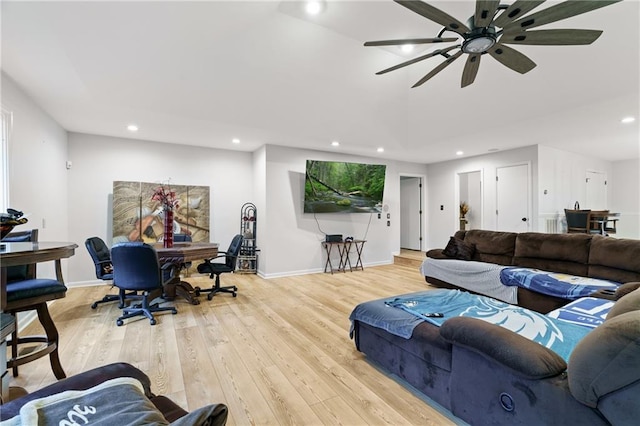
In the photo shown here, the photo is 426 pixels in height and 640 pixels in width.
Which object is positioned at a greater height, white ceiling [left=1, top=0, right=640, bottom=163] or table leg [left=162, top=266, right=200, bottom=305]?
white ceiling [left=1, top=0, right=640, bottom=163]

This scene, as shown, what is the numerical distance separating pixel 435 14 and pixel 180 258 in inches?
137

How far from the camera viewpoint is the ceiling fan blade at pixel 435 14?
1.66 m

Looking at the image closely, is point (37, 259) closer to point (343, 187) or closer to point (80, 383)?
point (80, 383)

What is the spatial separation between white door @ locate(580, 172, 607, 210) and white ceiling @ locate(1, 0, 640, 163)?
229 centimetres

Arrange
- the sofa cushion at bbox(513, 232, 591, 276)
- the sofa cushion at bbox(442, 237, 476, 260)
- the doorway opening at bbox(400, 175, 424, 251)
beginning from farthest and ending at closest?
the doorway opening at bbox(400, 175, 424, 251), the sofa cushion at bbox(442, 237, 476, 260), the sofa cushion at bbox(513, 232, 591, 276)

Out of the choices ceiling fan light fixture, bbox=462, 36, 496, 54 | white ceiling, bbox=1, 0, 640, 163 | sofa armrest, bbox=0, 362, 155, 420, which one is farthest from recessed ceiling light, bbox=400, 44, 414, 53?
sofa armrest, bbox=0, 362, 155, 420

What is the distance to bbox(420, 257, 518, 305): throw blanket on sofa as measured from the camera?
12.3 feet

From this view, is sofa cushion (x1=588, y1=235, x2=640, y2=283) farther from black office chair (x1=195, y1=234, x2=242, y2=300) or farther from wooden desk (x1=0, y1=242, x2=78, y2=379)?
wooden desk (x1=0, y1=242, x2=78, y2=379)

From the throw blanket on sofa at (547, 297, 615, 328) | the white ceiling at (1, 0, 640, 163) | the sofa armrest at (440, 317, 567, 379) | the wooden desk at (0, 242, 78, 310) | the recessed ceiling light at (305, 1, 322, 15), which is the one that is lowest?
the throw blanket on sofa at (547, 297, 615, 328)

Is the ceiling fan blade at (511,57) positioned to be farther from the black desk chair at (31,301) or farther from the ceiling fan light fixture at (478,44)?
the black desk chair at (31,301)

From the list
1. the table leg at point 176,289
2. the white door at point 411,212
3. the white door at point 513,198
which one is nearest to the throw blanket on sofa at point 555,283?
the white door at point 513,198

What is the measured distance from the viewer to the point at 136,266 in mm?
3182

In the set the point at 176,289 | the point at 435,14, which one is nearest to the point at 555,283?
the point at 435,14

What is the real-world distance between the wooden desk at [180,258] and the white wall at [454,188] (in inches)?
234
